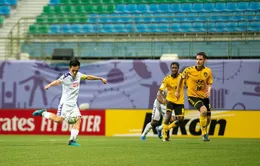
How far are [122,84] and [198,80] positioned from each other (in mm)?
7879

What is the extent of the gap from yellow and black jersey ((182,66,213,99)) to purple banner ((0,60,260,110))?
6418 millimetres

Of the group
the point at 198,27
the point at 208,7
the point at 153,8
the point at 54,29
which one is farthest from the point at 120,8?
the point at 198,27

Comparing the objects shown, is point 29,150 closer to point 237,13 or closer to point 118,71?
Answer: point 118,71

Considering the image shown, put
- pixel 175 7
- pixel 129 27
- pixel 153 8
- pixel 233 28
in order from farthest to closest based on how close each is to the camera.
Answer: pixel 153 8 < pixel 175 7 < pixel 129 27 < pixel 233 28

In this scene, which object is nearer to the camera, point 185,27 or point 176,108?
point 176,108

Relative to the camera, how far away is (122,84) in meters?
24.5

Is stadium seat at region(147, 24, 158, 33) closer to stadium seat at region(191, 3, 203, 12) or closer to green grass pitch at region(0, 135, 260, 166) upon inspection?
stadium seat at region(191, 3, 203, 12)

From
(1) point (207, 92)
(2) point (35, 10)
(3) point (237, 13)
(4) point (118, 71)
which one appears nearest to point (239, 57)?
(3) point (237, 13)

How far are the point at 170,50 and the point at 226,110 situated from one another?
400cm

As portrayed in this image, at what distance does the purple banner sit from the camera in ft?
76.0

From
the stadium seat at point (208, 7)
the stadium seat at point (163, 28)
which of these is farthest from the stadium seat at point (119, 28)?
the stadium seat at point (208, 7)

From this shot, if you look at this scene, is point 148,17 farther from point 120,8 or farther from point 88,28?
point 88,28

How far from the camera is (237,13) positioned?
85.0 feet

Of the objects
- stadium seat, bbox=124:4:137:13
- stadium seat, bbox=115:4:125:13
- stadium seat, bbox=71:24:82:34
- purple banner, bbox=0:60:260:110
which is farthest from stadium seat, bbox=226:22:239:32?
stadium seat, bbox=71:24:82:34
